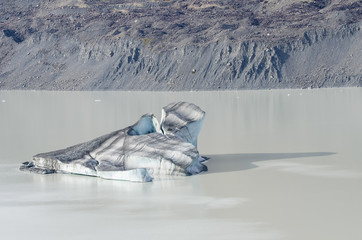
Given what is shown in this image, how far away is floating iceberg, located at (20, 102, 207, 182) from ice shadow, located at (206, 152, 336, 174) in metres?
0.39

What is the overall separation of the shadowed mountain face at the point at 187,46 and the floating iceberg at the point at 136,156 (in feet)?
136

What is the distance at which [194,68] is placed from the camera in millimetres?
62656

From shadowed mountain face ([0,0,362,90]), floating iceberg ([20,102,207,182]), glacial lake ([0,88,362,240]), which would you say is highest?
shadowed mountain face ([0,0,362,90])

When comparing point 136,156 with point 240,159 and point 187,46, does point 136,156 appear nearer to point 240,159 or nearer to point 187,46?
point 240,159

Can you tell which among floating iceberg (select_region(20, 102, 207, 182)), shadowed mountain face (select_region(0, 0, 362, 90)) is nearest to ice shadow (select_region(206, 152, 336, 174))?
floating iceberg (select_region(20, 102, 207, 182))

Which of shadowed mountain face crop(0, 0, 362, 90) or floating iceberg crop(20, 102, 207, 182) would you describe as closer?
floating iceberg crop(20, 102, 207, 182)

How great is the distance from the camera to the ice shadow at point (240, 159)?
705 inches

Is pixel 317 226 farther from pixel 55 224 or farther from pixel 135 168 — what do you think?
pixel 135 168

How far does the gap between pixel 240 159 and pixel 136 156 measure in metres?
3.48

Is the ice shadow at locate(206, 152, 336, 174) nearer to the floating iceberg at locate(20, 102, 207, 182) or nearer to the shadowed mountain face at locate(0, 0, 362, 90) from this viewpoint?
the floating iceberg at locate(20, 102, 207, 182)

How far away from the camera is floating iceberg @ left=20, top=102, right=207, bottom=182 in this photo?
1677 cm

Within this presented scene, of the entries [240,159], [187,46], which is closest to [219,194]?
[240,159]

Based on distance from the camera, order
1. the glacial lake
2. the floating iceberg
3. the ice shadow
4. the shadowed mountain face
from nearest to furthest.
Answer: the glacial lake < the floating iceberg < the ice shadow < the shadowed mountain face

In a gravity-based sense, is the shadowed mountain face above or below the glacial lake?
above
